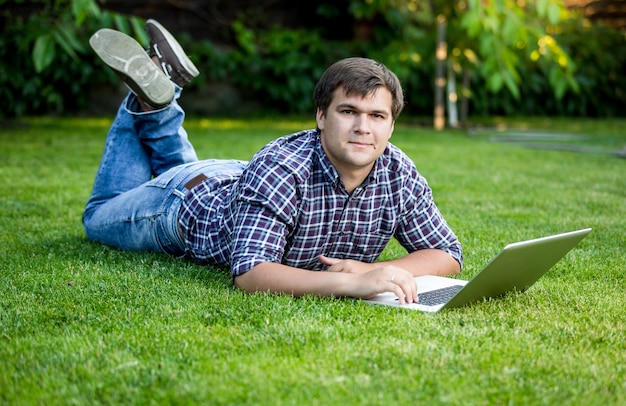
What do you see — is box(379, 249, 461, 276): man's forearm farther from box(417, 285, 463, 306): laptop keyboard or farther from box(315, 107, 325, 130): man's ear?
box(315, 107, 325, 130): man's ear

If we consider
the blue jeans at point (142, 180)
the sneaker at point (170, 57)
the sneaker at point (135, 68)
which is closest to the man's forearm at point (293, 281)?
the blue jeans at point (142, 180)

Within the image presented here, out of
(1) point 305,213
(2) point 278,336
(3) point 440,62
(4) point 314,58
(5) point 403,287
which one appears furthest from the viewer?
(4) point 314,58

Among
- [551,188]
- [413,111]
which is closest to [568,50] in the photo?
[413,111]

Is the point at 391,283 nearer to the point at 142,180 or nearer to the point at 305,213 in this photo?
the point at 305,213

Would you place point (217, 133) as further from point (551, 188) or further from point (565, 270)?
point (565, 270)

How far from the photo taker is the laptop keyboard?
2432mm

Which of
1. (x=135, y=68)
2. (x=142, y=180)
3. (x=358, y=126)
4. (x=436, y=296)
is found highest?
(x=135, y=68)

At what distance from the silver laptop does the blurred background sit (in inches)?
218

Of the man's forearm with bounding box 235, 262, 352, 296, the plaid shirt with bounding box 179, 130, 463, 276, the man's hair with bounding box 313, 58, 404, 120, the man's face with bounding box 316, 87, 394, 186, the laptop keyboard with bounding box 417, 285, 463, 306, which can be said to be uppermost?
the man's hair with bounding box 313, 58, 404, 120

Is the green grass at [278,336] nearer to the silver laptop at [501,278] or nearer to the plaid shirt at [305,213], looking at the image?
the silver laptop at [501,278]

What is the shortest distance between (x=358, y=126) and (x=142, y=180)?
4.86ft

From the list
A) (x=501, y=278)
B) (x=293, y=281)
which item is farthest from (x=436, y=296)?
(x=293, y=281)

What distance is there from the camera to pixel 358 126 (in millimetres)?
2449

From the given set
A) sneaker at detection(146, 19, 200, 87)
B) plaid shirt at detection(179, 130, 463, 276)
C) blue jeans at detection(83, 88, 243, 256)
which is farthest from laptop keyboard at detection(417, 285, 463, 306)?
sneaker at detection(146, 19, 200, 87)
